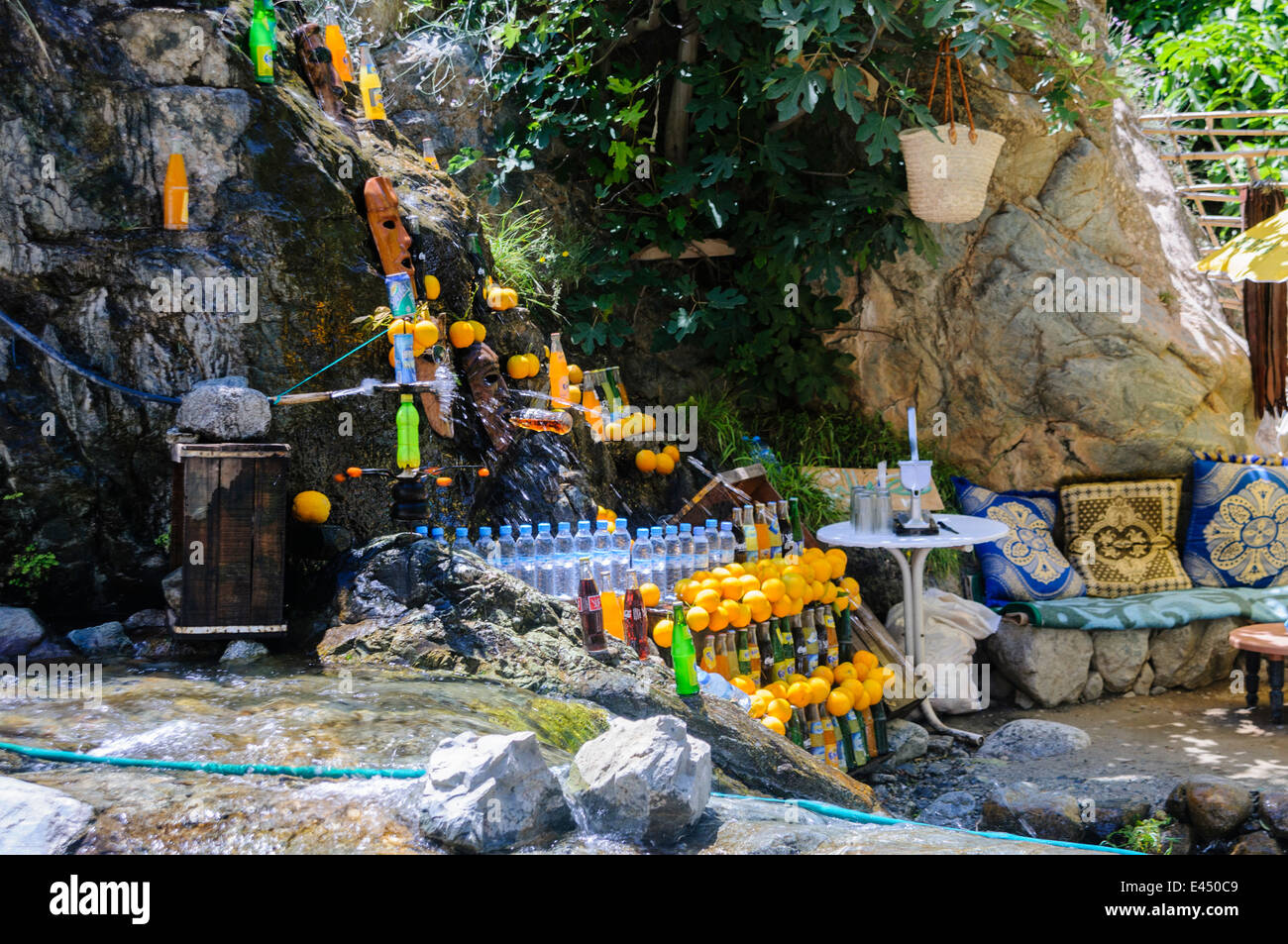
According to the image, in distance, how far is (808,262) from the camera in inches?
278

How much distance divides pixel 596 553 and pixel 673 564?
44cm

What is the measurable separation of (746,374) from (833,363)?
2.06 ft

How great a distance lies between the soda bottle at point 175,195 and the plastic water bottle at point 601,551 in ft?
7.36

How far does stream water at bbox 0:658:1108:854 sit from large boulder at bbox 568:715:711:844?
51mm

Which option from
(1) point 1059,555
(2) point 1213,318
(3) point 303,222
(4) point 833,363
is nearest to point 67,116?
(3) point 303,222

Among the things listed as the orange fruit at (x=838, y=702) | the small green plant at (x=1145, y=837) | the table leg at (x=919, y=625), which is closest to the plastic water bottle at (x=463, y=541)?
the orange fruit at (x=838, y=702)

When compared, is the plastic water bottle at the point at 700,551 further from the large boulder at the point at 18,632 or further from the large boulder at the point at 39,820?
the large boulder at the point at 39,820

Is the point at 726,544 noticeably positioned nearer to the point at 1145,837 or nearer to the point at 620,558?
the point at 620,558

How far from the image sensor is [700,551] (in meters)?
5.58

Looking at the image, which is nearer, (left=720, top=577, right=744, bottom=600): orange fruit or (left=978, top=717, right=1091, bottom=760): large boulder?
(left=720, top=577, right=744, bottom=600): orange fruit

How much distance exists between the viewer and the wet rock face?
3.77 meters

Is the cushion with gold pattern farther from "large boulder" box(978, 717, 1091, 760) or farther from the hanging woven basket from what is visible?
the hanging woven basket

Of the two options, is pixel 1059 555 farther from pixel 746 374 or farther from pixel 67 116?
pixel 67 116

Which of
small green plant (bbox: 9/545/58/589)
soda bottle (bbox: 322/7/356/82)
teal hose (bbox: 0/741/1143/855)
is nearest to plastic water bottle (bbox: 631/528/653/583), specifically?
teal hose (bbox: 0/741/1143/855)
